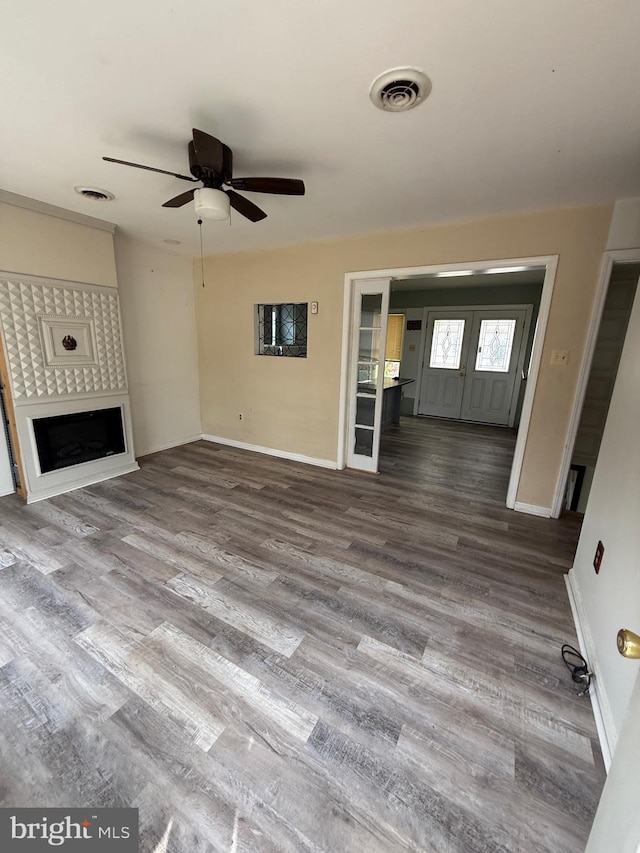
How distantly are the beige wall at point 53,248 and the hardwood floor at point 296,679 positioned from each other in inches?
80.9

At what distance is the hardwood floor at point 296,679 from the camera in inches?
43.5

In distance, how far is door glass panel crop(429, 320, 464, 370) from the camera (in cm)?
655

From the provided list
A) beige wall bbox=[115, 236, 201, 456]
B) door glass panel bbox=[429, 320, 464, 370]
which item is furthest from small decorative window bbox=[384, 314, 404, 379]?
beige wall bbox=[115, 236, 201, 456]

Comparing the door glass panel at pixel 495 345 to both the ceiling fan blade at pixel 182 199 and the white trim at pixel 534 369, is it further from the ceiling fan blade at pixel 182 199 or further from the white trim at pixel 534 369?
the ceiling fan blade at pixel 182 199

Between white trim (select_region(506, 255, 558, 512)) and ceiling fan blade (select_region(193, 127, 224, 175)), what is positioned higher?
ceiling fan blade (select_region(193, 127, 224, 175))

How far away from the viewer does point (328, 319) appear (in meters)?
3.75

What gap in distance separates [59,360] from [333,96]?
3016mm

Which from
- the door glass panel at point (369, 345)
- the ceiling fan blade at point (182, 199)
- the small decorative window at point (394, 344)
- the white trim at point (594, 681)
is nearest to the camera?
Result: the white trim at point (594, 681)

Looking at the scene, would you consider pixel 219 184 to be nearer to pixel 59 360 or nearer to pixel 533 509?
pixel 59 360

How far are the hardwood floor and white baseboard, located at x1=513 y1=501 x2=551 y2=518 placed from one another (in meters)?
0.15

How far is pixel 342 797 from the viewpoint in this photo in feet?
3.72

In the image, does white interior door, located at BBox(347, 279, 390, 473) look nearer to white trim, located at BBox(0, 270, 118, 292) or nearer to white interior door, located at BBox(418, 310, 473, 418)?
white trim, located at BBox(0, 270, 118, 292)

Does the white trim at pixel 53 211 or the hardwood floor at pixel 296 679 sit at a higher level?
the white trim at pixel 53 211

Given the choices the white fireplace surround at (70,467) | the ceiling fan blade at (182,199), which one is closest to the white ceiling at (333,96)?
the ceiling fan blade at (182,199)
